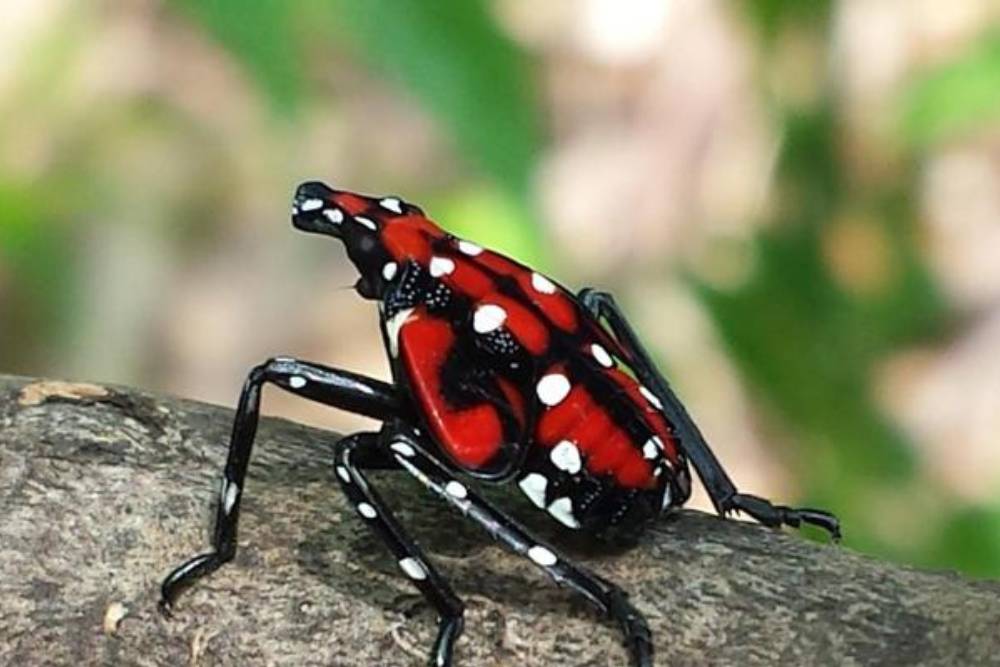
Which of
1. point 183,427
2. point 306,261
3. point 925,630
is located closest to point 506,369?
point 183,427

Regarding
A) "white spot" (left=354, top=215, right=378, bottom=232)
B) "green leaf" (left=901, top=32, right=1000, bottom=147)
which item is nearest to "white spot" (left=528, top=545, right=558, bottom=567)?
"white spot" (left=354, top=215, right=378, bottom=232)

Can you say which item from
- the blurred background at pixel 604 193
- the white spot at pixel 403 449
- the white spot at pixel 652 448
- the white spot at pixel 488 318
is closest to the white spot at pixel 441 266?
the white spot at pixel 488 318

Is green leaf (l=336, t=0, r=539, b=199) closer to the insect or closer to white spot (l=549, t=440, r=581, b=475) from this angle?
the insect

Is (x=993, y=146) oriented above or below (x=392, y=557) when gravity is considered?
above

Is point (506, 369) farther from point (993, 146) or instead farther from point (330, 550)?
point (993, 146)

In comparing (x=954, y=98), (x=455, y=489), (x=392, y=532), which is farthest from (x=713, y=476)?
(x=954, y=98)
